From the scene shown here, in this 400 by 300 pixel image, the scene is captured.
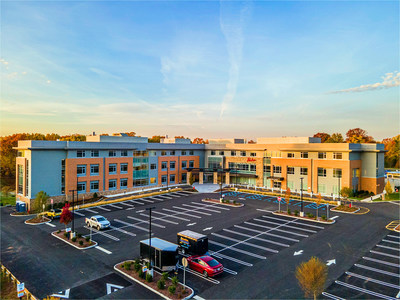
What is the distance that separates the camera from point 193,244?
23.6m

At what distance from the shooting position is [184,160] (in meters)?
73.8

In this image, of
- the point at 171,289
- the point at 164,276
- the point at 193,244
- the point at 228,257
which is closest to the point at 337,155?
the point at 228,257

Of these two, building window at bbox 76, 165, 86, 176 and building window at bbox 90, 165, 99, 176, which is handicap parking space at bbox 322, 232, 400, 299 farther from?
building window at bbox 90, 165, 99, 176

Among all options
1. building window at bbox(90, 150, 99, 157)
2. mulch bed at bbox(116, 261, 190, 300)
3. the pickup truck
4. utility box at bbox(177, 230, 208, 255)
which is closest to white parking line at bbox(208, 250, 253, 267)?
utility box at bbox(177, 230, 208, 255)

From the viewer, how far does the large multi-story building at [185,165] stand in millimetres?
47969

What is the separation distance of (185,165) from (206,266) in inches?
2128

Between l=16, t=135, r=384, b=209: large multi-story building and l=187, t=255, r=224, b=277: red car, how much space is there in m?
34.8

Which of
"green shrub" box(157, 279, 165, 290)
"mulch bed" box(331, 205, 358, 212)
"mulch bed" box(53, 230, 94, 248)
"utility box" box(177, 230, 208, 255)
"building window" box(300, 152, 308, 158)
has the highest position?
"building window" box(300, 152, 308, 158)

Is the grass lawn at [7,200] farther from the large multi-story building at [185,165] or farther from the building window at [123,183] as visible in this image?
the building window at [123,183]

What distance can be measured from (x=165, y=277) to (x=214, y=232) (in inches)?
499

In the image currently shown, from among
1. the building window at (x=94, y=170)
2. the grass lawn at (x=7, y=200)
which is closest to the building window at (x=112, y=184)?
the building window at (x=94, y=170)

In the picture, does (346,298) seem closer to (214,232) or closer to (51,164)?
(214,232)

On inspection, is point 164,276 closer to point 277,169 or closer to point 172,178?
point 277,169

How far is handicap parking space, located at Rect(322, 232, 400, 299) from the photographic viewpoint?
18166mm
